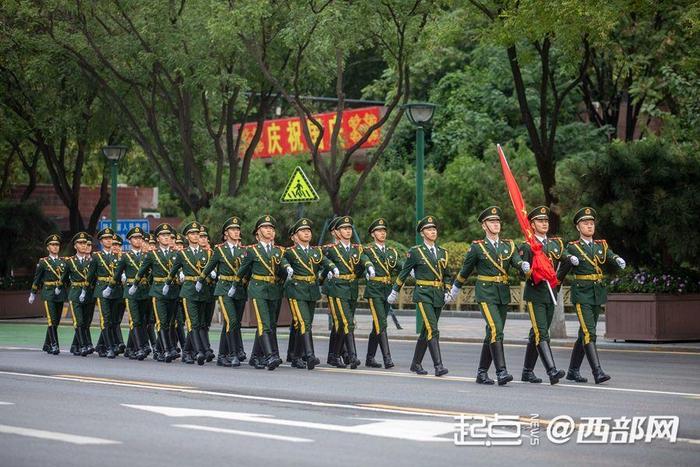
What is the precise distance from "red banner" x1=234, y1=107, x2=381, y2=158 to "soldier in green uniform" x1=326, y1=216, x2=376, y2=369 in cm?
2629

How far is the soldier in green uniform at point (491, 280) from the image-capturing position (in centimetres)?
1680

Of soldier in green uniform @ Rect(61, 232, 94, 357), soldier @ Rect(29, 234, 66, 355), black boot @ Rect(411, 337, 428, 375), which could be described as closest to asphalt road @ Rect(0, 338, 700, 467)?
black boot @ Rect(411, 337, 428, 375)

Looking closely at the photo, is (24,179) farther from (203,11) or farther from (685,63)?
(685,63)

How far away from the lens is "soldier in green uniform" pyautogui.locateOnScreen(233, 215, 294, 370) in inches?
765

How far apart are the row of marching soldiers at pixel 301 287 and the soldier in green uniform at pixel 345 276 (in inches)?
0.5

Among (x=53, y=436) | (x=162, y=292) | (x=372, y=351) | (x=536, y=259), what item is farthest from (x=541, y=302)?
(x=162, y=292)

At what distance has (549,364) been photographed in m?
16.6

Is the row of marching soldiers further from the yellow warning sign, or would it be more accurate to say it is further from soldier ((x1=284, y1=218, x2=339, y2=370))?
the yellow warning sign

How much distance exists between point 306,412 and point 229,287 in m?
6.43

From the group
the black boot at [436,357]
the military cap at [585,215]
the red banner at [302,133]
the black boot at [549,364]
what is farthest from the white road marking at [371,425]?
the red banner at [302,133]

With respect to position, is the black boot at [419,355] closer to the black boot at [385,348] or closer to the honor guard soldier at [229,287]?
the black boot at [385,348]

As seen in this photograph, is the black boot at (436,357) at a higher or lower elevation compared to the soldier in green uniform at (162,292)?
lower

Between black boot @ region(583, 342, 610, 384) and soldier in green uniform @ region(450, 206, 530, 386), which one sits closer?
black boot @ region(583, 342, 610, 384)

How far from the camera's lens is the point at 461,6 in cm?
2669
